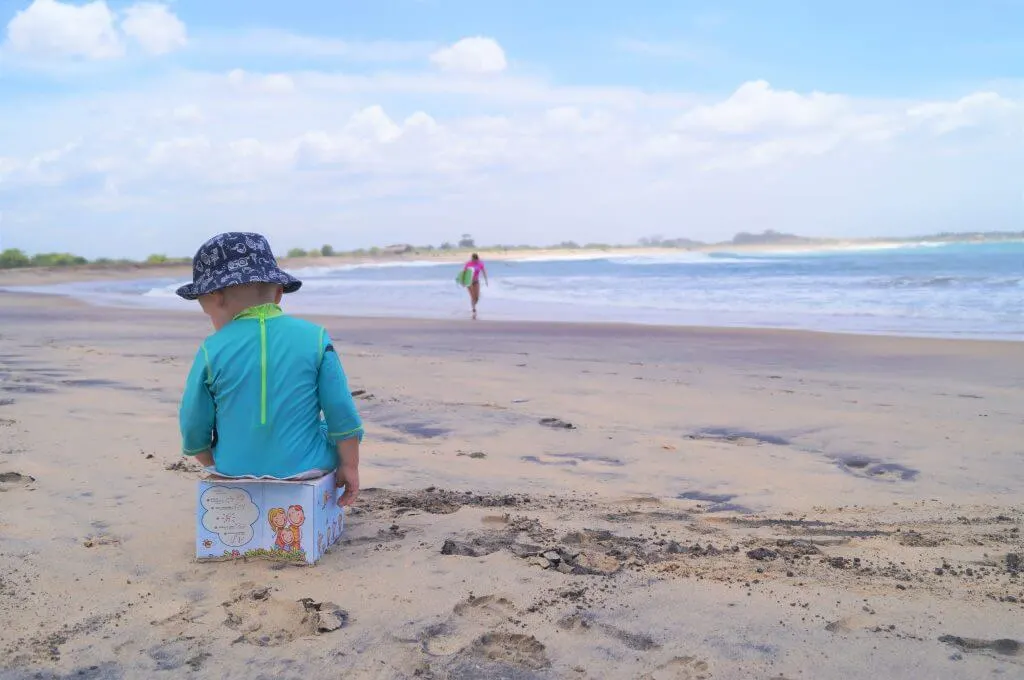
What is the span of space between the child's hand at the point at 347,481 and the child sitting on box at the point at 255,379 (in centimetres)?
14

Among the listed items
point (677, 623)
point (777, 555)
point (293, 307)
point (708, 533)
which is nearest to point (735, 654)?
point (677, 623)

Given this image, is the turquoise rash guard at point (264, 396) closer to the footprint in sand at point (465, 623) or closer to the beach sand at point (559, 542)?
the beach sand at point (559, 542)

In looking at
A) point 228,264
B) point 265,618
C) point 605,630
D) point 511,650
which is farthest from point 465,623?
point 228,264

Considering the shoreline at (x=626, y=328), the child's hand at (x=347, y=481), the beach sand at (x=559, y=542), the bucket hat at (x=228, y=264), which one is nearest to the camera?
the beach sand at (x=559, y=542)

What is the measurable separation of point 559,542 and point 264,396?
1370mm

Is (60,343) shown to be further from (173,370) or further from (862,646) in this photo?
(862,646)

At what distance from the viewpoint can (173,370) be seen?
8.21m

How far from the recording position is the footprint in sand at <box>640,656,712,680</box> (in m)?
2.37

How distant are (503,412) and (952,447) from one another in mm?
3165

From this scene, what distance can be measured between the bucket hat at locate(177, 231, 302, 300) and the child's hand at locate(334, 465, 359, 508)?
A: 76cm

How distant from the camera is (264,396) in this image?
3.08 m

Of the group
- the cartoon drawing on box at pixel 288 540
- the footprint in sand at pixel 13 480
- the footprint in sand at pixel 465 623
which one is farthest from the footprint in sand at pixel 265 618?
the footprint in sand at pixel 13 480


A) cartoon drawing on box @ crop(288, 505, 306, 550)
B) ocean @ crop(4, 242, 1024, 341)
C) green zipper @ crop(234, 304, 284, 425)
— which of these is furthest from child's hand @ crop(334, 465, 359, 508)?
ocean @ crop(4, 242, 1024, 341)

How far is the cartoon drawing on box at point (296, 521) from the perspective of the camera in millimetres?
3104
